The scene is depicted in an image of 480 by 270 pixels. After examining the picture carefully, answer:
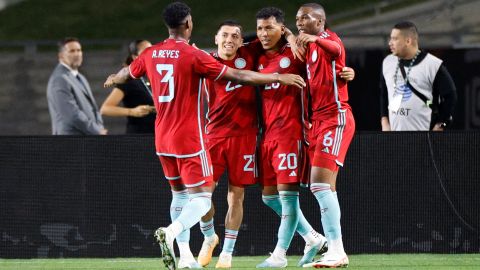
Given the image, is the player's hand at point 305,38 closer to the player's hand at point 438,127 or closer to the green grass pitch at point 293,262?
the green grass pitch at point 293,262

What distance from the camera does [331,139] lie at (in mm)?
8969

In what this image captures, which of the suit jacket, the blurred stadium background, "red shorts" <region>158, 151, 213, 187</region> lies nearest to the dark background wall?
the blurred stadium background

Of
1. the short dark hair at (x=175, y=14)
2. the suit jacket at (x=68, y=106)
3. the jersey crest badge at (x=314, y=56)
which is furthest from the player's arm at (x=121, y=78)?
the suit jacket at (x=68, y=106)

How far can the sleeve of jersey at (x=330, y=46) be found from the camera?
856 centimetres

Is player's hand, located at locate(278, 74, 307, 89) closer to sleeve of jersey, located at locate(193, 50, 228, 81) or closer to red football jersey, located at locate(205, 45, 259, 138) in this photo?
sleeve of jersey, located at locate(193, 50, 228, 81)

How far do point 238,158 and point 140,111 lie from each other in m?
2.56

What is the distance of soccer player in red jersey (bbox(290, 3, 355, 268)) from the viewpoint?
29.2 feet

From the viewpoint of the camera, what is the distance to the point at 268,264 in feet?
30.3

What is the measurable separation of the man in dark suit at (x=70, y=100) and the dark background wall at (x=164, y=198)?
4.27 feet

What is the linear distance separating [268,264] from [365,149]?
6.19 ft

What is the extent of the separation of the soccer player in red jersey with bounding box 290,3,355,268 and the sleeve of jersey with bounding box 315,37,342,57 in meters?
0.05

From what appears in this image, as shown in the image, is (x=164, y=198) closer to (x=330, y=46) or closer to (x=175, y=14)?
(x=175, y=14)

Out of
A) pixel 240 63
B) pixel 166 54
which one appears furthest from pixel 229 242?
pixel 166 54

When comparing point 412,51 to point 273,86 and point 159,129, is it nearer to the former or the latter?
point 273,86
